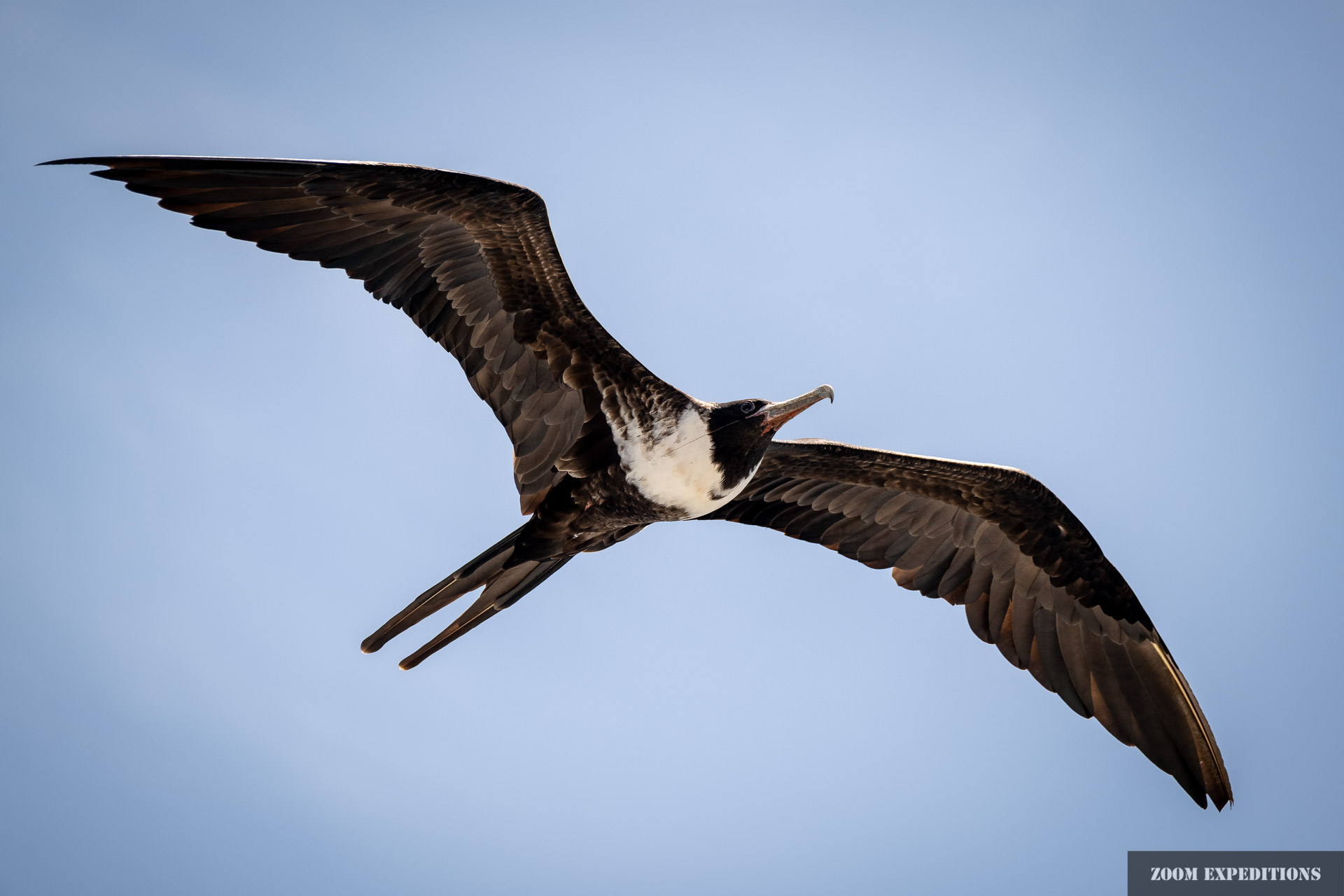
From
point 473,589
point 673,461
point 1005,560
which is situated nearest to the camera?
point 673,461

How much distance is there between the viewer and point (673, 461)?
6.03 meters

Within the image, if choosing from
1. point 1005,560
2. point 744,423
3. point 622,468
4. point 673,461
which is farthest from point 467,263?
point 1005,560

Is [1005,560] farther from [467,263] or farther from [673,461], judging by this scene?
[467,263]

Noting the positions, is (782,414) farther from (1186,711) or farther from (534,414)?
(1186,711)

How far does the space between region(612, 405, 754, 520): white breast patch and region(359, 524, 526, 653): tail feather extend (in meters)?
0.76

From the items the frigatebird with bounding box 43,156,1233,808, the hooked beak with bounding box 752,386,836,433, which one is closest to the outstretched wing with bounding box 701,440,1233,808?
the frigatebird with bounding box 43,156,1233,808

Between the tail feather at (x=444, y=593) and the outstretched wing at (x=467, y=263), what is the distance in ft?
1.10

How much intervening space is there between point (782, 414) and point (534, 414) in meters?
1.37

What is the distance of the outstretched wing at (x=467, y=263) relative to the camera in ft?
18.0

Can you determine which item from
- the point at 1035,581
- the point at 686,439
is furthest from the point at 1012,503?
the point at 686,439

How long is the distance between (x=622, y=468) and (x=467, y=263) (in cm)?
136

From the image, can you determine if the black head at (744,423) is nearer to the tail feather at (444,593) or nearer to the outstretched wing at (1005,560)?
the outstretched wing at (1005,560)

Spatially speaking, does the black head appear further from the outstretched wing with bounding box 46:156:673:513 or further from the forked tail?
the forked tail

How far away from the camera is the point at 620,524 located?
20.8 ft
